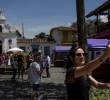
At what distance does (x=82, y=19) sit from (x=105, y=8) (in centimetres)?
2247

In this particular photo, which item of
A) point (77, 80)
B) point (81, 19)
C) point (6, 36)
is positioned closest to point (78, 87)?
point (77, 80)

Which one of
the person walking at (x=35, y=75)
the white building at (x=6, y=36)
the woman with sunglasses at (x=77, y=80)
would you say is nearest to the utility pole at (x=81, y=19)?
the person walking at (x=35, y=75)

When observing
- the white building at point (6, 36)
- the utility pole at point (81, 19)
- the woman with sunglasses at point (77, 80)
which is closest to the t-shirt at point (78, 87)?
the woman with sunglasses at point (77, 80)

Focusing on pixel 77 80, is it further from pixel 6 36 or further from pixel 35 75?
pixel 6 36

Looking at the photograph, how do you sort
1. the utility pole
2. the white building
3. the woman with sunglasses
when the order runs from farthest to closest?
the white building, the utility pole, the woman with sunglasses

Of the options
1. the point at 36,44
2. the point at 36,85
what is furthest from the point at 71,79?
the point at 36,44

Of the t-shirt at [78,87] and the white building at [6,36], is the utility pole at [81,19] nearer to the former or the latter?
the t-shirt at [78,87]

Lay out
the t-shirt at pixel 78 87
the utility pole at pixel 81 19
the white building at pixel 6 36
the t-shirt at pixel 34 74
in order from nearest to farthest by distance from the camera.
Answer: the t-shirt at pixel 78 87 < the t-shirt at pixel 34 74 < the utility pole at pixel 81 19 < the white building at pixel 6 36

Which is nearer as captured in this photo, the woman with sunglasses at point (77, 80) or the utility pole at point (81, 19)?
the woman with sunglasses at point (77, 80)

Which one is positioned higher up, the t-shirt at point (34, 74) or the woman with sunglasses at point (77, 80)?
the woman with sunglasses at point (77, 80)

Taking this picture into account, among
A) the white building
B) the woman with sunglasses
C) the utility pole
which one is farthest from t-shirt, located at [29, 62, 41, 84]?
the white building

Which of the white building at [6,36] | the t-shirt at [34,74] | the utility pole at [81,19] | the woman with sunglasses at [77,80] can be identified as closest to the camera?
the woman with sunglasses at [77,80]

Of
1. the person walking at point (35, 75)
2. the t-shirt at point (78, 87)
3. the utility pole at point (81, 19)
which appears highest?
the utility pole at point (81, 19)

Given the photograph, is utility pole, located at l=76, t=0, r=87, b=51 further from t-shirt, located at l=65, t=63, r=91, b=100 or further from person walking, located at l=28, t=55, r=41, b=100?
t-shirt, located at l=65, t=63, r=91, b=100
